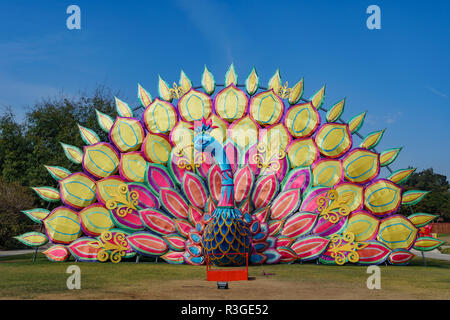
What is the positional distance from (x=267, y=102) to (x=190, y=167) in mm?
2979

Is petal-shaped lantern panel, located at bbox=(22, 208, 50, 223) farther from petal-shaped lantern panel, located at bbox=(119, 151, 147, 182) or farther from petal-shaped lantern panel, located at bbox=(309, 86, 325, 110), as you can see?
petal-shaped lantern panel, located at bbox=(309, 86, 325, 110)

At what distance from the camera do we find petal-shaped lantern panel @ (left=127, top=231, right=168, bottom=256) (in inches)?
501

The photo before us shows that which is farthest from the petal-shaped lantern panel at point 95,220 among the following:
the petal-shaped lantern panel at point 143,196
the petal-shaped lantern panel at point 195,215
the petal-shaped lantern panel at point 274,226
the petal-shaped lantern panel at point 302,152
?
the petal-shaped lantern panel at point 302,152

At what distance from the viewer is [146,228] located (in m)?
Result: 13.0

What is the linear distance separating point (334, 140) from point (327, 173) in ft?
3.21

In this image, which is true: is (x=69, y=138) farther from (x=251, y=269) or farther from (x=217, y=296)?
(x=217, y=296)

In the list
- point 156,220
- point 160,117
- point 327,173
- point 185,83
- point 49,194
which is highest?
point 185,83

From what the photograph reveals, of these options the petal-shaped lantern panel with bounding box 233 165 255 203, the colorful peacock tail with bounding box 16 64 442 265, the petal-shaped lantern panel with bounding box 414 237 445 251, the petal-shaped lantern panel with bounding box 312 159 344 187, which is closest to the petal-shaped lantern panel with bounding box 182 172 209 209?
the colorful peacock tail with bounding box 16 64 442 265

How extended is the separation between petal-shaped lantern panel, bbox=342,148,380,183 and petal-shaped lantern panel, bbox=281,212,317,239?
64.1 inches

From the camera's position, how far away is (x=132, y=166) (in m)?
13.1

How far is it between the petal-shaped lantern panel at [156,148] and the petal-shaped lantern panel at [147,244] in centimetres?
216

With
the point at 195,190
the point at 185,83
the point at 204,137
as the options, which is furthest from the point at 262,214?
the point at 185,83

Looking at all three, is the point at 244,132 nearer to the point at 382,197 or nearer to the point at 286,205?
the point at 286,205

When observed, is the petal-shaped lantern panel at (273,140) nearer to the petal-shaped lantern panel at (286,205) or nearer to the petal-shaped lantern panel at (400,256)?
the petal-shaped lantern panel at (286,205)
